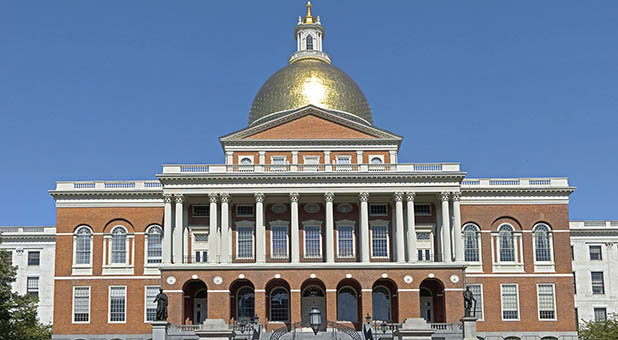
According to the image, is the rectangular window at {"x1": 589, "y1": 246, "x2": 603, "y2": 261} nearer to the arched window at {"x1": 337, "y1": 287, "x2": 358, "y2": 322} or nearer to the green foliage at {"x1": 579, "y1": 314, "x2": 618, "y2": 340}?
the green foliage at {"x1": 579, "y1": 314, "x2": 618, "y2": 340}

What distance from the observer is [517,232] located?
225 ft

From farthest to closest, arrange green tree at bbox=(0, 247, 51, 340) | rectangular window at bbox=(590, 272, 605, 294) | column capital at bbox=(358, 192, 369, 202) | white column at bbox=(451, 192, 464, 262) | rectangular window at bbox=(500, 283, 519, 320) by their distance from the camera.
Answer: rectangular window at bbox=(590, 272, 605, 294) → rectangular window at bbox=(500, 283, 519, 320) → column capital at bbox=(358, 192, 369, 202) → white column at bbox=(451, 192, 464, 262) → green tree at bbox=(0, 247, 51, 340)

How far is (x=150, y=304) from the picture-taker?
6738 cm

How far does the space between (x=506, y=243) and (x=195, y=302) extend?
80.1ft

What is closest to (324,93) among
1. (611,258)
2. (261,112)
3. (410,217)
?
(261,112)

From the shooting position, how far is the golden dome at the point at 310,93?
7350cm

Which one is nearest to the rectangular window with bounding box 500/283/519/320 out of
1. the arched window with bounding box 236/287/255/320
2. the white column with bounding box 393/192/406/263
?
the white column with bounding box 393/192/406/263

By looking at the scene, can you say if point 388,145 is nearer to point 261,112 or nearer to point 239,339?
point 261,112

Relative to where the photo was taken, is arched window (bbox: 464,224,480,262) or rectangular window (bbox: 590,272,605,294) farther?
rectangular window (bbox: 590,272,605,294)

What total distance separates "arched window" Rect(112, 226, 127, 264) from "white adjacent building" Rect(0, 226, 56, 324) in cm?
1683

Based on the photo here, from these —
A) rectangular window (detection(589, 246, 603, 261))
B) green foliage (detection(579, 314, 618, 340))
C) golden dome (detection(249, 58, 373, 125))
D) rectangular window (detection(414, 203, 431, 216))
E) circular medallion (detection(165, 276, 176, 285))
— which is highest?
golden dome (detection(249, 58, 373, 125))

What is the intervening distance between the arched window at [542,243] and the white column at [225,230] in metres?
23.9

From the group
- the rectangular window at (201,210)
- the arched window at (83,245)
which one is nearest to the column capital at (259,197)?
the rectangular window at (201,210)

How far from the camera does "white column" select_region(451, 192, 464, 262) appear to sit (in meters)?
63.7
